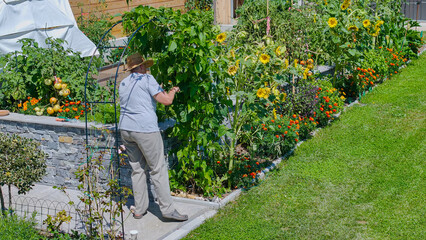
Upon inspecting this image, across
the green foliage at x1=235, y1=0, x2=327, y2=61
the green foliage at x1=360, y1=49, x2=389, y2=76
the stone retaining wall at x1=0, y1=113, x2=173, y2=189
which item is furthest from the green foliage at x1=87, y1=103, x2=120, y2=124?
the green foliage at x1=360, y1=49, x2=389, y2=76

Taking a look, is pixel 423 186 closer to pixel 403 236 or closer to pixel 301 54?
pixel 403 236

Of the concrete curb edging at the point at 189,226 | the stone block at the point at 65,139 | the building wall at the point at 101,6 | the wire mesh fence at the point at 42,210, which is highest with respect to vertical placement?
the building wall at the point at 101,6

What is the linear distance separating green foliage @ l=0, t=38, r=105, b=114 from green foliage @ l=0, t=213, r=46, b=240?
226cm

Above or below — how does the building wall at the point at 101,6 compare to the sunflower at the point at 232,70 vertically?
above

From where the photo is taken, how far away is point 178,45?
5.66 metres

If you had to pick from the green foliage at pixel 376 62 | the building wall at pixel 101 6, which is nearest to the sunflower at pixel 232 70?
the green foliage at pixel 376 62

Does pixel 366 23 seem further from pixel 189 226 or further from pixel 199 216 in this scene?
pixel 189 226

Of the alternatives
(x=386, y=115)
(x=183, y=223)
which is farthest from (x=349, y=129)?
(x=183, y=223)

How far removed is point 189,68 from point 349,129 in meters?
3.45

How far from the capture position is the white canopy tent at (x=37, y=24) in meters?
8.78

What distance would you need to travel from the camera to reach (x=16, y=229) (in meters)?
4.94

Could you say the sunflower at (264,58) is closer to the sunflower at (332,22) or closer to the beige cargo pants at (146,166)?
the beige cargo pants at (146,166)

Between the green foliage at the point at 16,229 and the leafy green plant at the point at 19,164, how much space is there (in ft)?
0.95

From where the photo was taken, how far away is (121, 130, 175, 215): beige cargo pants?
5.50 metres
